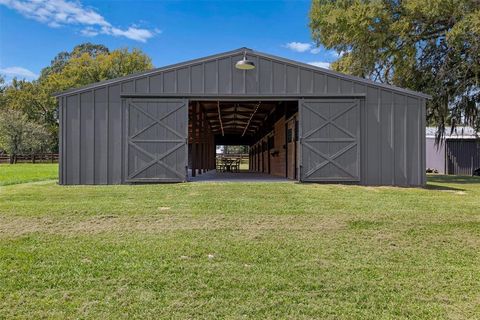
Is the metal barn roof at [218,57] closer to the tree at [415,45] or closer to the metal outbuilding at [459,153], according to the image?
the tree at [415,45]

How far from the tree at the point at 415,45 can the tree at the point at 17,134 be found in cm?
3013

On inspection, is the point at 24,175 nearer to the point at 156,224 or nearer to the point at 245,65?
the point at 245,65

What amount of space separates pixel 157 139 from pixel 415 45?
10.1 m

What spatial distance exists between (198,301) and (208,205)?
3850 mm

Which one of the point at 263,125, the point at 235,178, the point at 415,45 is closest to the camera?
the point at 235,178

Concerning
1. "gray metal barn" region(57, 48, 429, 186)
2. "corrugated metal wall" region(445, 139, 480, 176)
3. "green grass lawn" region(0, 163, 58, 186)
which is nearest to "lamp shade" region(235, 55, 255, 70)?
"gray metal barn" region(57, 48, 429, 186)

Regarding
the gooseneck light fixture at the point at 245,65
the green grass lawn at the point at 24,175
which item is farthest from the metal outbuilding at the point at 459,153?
the green grass lawn at the point at 24,175

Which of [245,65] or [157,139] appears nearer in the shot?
[245,65]

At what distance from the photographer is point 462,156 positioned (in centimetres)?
2053

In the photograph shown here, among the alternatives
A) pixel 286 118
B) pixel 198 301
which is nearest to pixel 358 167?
pixel 286 118

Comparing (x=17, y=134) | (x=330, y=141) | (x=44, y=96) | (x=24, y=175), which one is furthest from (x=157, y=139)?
(x=44, y=96)

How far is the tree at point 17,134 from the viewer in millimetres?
35219

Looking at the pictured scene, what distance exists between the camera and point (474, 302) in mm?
2846

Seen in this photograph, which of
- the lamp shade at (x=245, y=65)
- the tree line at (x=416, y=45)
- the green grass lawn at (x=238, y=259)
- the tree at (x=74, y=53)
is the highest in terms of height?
the tree at (x=74, y=53)
